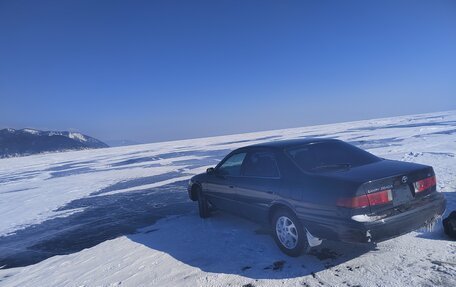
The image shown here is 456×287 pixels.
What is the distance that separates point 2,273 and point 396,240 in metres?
6.07

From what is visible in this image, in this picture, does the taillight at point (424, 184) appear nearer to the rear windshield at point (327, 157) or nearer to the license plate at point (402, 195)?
the license plate at point (402, 195)

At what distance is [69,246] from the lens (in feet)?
19.5

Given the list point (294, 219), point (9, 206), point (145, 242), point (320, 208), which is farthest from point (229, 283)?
point (9, 206)

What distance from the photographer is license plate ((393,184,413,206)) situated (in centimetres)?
371

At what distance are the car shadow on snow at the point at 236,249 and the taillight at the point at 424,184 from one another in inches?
41.4

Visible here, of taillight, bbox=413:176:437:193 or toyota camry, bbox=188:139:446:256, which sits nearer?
toyota camry, bbox=188:139:446:256

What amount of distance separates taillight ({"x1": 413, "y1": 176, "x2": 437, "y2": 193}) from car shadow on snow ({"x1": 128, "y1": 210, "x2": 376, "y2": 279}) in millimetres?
1052

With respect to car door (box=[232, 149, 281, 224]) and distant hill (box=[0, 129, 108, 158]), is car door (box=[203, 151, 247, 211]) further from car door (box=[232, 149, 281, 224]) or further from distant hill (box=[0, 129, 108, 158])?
distant hill (box=[0, 129, 108, 158])

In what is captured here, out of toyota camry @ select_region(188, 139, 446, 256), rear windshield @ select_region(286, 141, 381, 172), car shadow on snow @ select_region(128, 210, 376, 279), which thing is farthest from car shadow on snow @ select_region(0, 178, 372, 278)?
rear windshield @ select_region(286, 141, 381, 172)

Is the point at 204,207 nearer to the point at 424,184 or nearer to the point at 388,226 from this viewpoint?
the point at 388,226

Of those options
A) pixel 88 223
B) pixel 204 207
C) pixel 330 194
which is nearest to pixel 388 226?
pixel 330 194

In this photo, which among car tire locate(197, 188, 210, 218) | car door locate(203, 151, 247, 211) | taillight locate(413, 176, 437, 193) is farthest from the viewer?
car tire locate(197, 188, 210, 218)

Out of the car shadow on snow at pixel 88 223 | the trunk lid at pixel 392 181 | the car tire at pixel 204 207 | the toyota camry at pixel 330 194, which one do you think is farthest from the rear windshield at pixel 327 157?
the car shadow on snow at pixel 88 223

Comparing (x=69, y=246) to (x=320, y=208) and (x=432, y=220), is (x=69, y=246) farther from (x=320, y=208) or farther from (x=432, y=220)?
(x=432, y=220)
